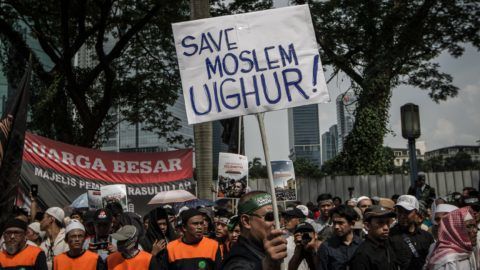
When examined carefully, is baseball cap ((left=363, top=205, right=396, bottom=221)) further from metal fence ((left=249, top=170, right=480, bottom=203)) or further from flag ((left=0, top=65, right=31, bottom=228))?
metal fence ((left=249, top=170, right=480, bottom=203))

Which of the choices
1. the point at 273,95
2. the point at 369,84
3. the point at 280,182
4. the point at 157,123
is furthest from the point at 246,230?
the point at 157,123

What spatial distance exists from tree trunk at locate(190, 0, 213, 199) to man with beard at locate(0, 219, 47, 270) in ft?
16.1

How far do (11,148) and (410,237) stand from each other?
3863 millimetres

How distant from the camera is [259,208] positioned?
2.83 meters

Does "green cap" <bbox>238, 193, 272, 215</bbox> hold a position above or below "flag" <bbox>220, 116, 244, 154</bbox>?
below

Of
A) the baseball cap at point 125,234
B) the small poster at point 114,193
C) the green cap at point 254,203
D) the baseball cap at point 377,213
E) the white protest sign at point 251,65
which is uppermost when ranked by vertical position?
the white protest sign at point 251,65

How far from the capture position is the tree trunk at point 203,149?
32.3 ft

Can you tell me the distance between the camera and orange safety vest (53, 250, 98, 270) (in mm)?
5188

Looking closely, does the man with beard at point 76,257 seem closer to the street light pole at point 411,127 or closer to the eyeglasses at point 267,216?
the eyeglasses at point 267,216

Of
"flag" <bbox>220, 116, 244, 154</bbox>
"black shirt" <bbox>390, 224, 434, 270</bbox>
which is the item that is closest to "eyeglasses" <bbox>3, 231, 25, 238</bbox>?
"black shirt" <bbox>390, 224, 434, 270</bbox>

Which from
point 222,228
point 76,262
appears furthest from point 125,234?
point 222,228

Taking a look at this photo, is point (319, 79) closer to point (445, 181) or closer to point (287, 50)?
point (287, 50)

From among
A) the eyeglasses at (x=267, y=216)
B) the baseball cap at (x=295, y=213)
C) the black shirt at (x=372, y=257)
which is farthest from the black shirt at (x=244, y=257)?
the baseball cap at (x=295, y=213)

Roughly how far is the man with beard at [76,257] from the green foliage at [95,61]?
33.4ft
